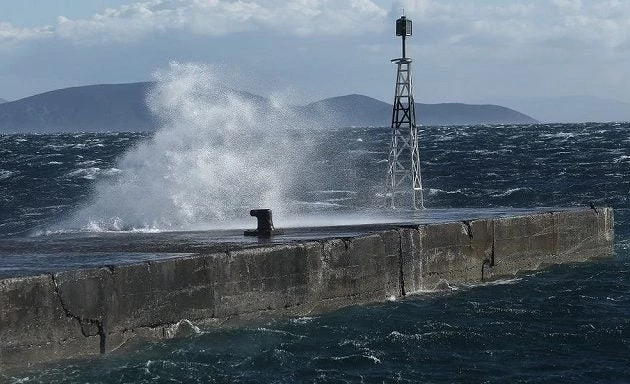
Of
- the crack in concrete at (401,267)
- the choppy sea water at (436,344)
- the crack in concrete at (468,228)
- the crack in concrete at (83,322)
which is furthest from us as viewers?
the crack in concrete at (468,228)

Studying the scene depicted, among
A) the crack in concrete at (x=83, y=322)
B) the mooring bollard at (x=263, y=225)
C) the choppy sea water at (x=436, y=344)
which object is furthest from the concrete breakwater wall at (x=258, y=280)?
the mooring bollard at (x=263, y=225)

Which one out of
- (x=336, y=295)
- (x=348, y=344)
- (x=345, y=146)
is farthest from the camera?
(x=345, y=146)

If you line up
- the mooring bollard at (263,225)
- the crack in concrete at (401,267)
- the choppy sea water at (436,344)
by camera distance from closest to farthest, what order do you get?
the choppy sea water at (436,344), the crack in concrete at (401,267), the mooring bollard at (263,225)

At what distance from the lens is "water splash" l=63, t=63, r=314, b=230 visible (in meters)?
25.5

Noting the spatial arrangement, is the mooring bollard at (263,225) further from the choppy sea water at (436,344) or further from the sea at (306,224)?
the choppy sea water at (436,344)

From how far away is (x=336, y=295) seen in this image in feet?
54.7

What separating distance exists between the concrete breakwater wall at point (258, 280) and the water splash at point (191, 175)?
5.85 metres

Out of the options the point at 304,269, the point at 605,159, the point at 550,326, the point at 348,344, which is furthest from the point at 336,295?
the point at 605,159

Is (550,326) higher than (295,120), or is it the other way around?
(295,120)

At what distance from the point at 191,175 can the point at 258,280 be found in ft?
44.7

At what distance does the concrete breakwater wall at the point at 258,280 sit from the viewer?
42.1 ft

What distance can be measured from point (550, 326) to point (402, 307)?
8.13 ft

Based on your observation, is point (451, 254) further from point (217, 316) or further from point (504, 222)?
point (217, 316)

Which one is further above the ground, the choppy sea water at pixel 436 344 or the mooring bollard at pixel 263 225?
the mooring bollard at pixel 263 225
